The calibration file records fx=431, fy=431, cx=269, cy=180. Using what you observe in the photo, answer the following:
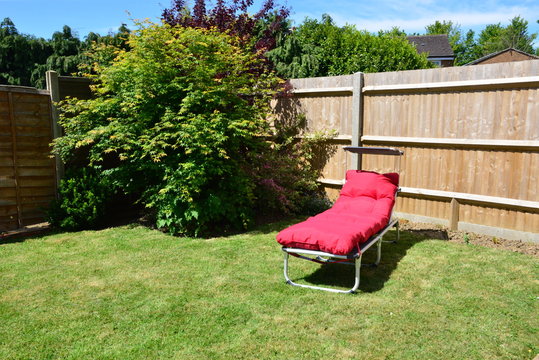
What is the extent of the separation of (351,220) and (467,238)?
2214 millimetres

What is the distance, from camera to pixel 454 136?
6.50 m

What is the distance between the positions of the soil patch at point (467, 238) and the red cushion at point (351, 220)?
1.06 metres

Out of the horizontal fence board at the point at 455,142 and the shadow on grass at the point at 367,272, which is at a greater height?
the horizontal fence board at the point at 455,142

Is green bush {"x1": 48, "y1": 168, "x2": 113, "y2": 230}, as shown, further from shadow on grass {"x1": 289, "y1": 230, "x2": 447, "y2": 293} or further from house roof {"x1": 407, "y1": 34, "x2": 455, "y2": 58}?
house roof {"x1": 407, "y1": 34, "x2": 455, "y2": 58}

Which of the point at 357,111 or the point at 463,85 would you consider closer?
the point at 463,85

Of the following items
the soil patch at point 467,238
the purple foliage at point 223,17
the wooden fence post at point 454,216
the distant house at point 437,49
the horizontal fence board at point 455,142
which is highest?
the distant house at point 437,49

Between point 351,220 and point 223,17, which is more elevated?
point 223,17

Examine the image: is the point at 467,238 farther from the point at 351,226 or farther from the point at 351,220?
the point at 351,226

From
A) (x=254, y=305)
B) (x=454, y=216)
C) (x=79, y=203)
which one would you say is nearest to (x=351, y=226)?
(x=254, y=305)

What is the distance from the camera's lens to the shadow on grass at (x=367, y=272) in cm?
462

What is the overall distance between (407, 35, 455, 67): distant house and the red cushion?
1448 inches

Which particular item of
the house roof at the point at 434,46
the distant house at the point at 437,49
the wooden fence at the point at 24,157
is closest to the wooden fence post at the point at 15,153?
the wooden fence at the point at 24,157

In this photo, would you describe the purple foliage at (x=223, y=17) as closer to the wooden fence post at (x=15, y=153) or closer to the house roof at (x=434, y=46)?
the wooden fence post at (x=15, y=153)

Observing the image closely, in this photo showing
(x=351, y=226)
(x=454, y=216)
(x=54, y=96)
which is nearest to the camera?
(x=351, y=226)
